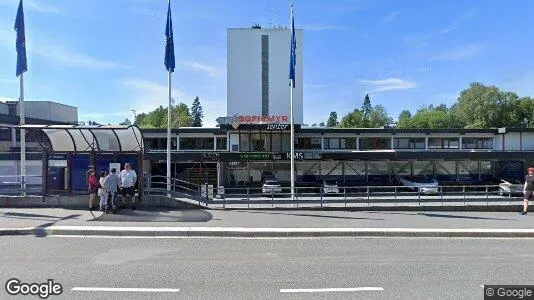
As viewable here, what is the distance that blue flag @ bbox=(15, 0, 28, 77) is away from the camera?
16.3m

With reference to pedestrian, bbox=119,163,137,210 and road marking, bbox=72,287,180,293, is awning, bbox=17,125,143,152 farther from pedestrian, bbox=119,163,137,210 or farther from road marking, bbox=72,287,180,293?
road marking, bbox=72,287,180,293

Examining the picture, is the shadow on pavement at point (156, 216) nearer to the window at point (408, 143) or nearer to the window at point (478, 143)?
the window at point (408, 143)

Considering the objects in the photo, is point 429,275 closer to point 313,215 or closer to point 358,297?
point 358,297

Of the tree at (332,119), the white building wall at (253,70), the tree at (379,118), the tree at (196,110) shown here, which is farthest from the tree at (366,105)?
the white building wall at (253,70)

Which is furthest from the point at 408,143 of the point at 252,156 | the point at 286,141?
the point at 252,156

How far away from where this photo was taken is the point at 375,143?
35.1m

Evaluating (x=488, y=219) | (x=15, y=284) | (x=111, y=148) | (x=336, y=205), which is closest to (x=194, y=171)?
(x=111, y=148)

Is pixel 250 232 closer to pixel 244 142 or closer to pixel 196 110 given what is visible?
pixel 244 142

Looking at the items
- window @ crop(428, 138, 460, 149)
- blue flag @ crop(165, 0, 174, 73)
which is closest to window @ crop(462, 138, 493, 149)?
window @ crop(428, 138, 460, 149)

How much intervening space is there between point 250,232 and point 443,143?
1177 inches

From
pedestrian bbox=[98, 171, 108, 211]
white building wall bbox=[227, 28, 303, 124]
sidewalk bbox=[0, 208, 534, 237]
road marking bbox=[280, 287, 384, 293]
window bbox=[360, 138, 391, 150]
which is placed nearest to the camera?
road marking bbox=[280, 287, 384, 293]

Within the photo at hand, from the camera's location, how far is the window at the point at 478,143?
35175 mm

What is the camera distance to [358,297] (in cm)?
577

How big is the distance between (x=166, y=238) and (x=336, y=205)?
25.7 feet
